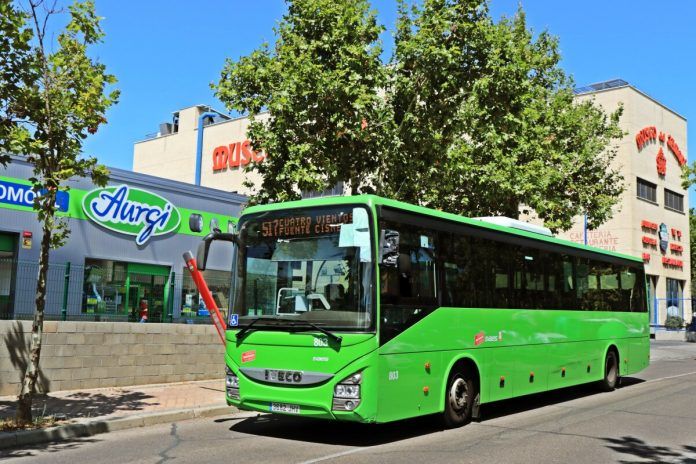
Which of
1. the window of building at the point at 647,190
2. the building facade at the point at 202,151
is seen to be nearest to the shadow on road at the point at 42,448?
the building facade at the point at 202,151

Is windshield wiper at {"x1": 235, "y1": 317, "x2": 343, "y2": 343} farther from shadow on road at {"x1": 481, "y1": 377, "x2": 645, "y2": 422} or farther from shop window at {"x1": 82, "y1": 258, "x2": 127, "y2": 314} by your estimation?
shop window at {"x1": 82, "y1": 258, "x2": 127, "y2": 314}

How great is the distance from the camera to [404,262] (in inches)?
332

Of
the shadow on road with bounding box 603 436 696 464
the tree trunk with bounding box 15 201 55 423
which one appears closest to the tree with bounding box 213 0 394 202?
the tree trunk with bounding box 15 201 55 423

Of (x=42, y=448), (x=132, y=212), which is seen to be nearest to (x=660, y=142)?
(x=132, y=212)

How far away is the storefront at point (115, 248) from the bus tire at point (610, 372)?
8.76 metres

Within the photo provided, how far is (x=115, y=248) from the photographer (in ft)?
79.8

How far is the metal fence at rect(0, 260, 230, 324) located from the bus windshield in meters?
2.97

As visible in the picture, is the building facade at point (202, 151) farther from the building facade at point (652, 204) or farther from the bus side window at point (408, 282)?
the bus side window at point (408, 282)

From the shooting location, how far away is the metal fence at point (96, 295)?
42.5ft

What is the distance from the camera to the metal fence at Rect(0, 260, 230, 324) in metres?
13.0

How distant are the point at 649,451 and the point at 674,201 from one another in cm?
4936

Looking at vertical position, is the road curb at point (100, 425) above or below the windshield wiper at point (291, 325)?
below

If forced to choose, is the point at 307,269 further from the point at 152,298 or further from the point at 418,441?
the point at 152,298

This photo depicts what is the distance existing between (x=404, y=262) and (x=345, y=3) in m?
8.14
